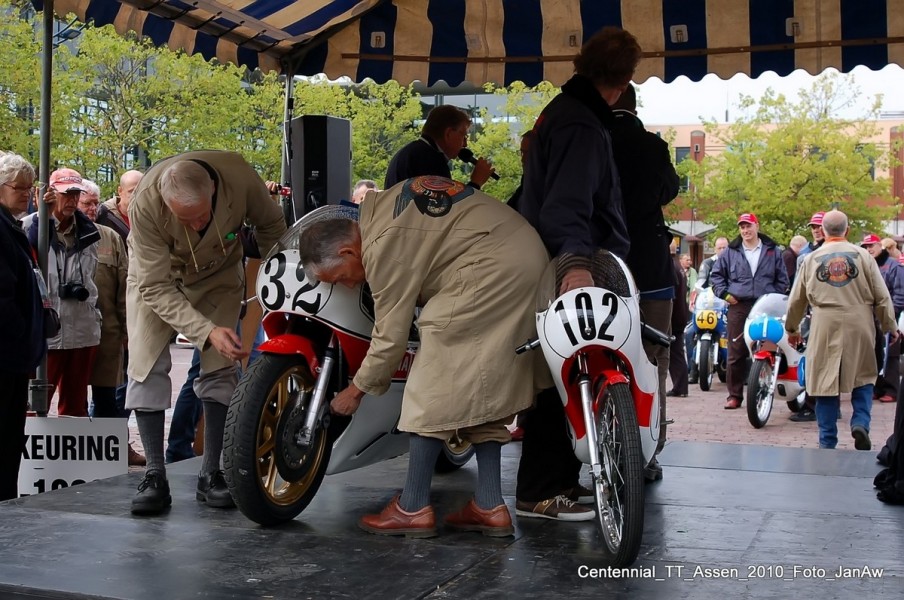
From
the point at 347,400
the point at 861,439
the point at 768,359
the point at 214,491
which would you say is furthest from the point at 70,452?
the point at 768,359

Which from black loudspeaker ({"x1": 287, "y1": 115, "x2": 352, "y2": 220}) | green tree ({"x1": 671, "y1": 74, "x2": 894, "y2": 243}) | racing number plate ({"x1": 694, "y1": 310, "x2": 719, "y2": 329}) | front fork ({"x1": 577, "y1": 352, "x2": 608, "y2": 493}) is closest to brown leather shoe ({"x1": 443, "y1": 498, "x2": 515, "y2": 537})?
front fork ({"x1": 577, "y1": 352, "x2": 608, "y2": 493})

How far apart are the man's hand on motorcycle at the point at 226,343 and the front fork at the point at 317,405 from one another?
1.15 ft

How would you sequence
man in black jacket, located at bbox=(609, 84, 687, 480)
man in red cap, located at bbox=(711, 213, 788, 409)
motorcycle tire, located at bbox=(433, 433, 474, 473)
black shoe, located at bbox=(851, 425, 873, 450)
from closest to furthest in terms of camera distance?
1. motorcycle tire, located at bbox=(433, 433, 474, 473)
2. man in black jacket, located at bbox=(609, 84, 687, 480)
3. black shoe, located at bbox=(851, 425, 873, 450)
4. man in red cap, located at bbox=(711, 213, 788, 409)

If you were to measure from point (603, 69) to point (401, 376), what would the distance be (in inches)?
60.0

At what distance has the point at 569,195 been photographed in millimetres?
4500

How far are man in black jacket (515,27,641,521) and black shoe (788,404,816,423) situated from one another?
7367 mm

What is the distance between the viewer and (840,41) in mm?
7367

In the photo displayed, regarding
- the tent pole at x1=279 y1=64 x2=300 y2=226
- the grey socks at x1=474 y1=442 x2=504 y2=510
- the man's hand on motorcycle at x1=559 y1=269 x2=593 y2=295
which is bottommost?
the grey socks at x1=474 y1=442 x2=504 y2=510

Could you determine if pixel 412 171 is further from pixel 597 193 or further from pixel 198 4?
pixel 597 193

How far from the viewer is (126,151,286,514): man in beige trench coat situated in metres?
4.69

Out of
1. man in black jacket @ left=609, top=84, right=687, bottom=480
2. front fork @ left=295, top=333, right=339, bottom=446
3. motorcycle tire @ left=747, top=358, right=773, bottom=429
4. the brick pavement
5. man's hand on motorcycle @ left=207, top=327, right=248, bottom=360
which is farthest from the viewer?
motorcycle tire @ left=747, top=358, right=773, bottom=429

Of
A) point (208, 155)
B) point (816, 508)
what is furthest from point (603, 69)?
point (816, 508)

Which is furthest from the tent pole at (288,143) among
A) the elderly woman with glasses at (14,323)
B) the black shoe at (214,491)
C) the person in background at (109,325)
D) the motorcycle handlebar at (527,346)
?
the motorcycle handlebar at (527,346)

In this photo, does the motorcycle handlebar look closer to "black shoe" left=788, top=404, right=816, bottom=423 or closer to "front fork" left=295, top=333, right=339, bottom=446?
"front fork" left=295, top=333, right=339, bottom=446
